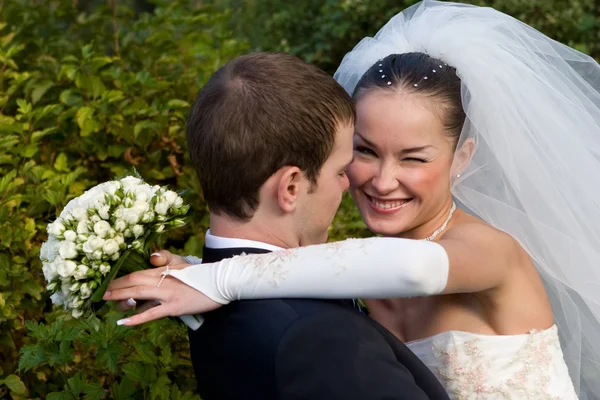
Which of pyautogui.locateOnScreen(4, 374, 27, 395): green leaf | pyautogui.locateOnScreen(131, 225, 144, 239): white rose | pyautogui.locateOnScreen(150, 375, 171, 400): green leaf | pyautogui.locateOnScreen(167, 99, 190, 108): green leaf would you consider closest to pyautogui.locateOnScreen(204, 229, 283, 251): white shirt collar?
pyautogui.locateOnScreen(131, 225, 144, 239): white rose

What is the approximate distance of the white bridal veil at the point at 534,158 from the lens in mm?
3352

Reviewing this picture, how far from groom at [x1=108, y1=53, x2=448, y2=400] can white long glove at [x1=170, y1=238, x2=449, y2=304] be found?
42 mm

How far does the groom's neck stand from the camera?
2.59 meters

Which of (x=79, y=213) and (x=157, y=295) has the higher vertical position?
(x=79, y=213)

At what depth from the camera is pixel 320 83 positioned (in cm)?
255

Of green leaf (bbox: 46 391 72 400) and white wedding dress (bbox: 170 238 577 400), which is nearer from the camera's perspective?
white wedding dress (bbox: 170 238 577 400)

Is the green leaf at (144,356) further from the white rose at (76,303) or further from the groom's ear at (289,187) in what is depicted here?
the groom's ear at (289,187)

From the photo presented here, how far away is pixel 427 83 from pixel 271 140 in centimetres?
102

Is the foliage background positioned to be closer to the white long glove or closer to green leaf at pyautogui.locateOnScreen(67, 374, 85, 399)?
green leaf at pyautogui.locateOnScreen(67, 374, 85, 399)

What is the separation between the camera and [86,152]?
4551 mm

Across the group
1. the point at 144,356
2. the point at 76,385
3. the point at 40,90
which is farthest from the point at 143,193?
the point at 40,90

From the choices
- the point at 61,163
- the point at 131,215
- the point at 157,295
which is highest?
the point at 131,215

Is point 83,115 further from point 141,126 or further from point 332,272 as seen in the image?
point 332,272

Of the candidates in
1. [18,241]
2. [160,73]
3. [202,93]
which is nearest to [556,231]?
[202,93]
